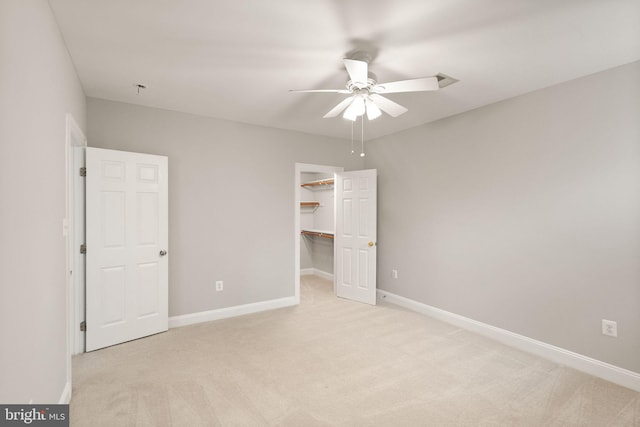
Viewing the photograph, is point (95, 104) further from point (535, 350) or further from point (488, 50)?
point (535, 350)

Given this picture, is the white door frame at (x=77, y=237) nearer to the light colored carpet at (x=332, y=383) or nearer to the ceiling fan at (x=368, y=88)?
the light colored carpet at (x=332, y=383)

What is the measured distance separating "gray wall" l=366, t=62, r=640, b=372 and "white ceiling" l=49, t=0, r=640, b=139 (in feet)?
1.12

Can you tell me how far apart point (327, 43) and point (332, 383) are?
260 centimetres

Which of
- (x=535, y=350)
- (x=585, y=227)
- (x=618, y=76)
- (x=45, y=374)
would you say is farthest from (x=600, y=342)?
(x=45, y=374)

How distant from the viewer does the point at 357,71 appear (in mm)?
2090

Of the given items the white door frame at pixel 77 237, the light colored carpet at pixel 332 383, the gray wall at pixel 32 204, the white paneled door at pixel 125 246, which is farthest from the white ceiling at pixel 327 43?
the light colored carpet at pixel 332 383

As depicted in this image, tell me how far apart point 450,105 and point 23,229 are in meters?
3.71

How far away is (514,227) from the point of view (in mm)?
3164

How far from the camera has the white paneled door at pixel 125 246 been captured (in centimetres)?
299

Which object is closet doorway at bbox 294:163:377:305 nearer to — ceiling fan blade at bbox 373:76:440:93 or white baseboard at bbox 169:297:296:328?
white baseboard at bbox 169:297:296:328

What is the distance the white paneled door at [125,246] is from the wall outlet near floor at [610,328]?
4275 millimetres

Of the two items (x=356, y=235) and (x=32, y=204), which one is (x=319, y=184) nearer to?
(x=356, y=235)

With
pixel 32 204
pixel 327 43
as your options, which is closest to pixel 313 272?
pixel 327 43

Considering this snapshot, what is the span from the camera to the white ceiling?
1.81m
